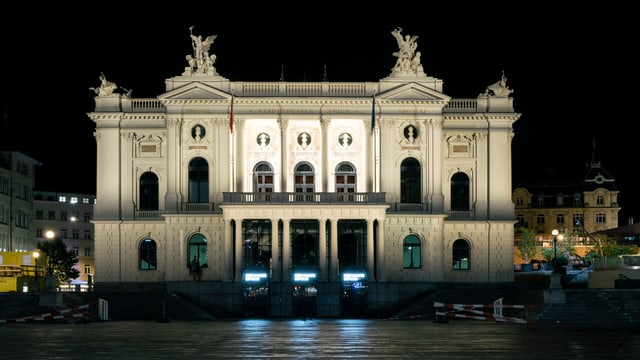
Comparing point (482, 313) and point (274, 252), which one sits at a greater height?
point (274, 252)

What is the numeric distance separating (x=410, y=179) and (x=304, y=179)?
7659 mm

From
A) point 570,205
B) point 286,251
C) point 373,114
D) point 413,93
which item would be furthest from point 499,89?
point 570,205

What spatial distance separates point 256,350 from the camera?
147 feet

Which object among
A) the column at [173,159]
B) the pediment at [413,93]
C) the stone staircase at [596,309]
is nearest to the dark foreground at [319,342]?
the stone staircase at [596,309]

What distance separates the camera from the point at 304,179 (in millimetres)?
95250

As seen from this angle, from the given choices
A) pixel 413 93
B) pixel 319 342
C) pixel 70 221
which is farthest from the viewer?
pixel 70 221

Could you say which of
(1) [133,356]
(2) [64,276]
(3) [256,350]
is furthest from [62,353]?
(2) [64,276]

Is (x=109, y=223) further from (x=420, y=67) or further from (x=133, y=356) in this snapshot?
(x=133, y=356)

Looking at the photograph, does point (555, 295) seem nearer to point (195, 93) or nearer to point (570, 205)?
point (195, 93)

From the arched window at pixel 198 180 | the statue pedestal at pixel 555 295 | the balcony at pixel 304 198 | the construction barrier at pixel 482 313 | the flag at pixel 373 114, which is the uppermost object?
the flag at pixel 373 114

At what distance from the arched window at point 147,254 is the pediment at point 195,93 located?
420 inches

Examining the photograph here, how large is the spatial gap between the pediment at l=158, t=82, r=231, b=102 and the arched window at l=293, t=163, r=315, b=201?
7506mm

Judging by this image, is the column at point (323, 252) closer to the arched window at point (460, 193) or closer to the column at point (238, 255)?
the column at point (238, 255)

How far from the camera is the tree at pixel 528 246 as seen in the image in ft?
522
